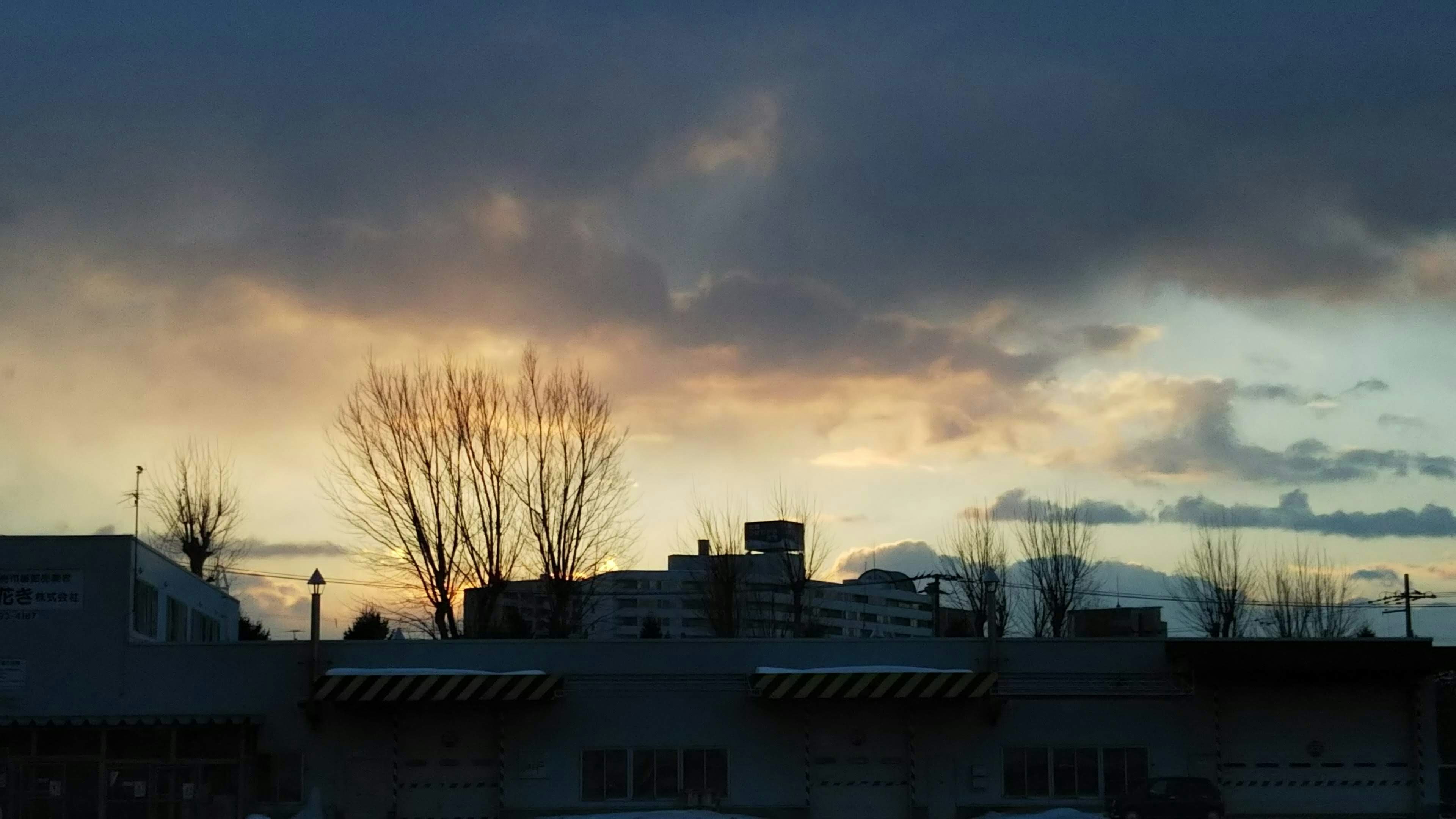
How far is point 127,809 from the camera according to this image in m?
35.6

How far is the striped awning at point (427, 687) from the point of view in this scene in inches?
1438

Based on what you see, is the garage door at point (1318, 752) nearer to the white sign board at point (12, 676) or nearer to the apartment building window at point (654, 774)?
the apartment building window at point (654, 774)

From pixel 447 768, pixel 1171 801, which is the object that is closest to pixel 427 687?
pixel 447 768

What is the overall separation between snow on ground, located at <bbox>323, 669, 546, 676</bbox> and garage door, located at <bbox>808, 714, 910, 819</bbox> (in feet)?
25.8

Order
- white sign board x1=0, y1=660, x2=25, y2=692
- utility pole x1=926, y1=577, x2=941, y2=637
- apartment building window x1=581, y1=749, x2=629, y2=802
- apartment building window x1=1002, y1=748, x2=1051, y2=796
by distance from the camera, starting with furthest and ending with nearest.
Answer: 1. utility pole x1=926, y1=577, x2=941, y2=637
2. apartment building window x1=1002, y1=748, x2=1051, y2=796
3. apartment building window x1=581, y1=749, x2=629, y2=802
4. white sign board x1=0, y1=660, x2=25, y2=692

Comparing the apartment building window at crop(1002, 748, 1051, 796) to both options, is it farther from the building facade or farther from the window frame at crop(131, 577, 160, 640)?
the window frame at crop(131, 577, 160, 640)

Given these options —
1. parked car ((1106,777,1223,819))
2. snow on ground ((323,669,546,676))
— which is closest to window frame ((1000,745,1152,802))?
parked car ((1106,777,1223,819))

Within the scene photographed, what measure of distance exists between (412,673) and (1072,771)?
58.8 feet

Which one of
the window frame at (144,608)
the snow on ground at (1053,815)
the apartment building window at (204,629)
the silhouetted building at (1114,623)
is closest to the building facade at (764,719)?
the snow on ground at (1053,815)

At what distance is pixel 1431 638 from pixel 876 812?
51.4 feet

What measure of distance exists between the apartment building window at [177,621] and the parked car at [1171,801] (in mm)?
26695

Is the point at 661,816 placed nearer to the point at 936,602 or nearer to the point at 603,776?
the point at 603,776

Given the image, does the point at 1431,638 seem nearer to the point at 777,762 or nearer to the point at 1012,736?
the point at 1012,736

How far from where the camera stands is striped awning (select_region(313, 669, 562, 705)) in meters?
36.5
